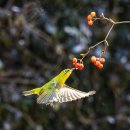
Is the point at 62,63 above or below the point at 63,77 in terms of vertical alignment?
above

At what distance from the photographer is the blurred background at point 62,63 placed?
326 cm

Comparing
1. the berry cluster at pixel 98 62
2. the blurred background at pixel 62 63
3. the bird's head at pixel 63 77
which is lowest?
the bird's head at pixel 63 77

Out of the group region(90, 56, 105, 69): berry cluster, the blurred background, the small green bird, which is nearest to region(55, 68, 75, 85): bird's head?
the small green bird

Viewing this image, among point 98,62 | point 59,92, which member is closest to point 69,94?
point 59,92

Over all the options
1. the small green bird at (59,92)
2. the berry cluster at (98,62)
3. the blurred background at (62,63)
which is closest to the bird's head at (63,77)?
the small green bird at (59,92)

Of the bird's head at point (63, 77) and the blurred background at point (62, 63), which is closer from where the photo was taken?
the bird's head at point (63, 77)

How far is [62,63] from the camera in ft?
10.7

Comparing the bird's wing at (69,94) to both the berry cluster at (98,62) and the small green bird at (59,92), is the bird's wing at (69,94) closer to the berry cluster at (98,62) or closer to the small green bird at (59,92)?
the small green bird at (59,92)

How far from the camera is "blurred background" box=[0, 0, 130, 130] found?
10.7 feet

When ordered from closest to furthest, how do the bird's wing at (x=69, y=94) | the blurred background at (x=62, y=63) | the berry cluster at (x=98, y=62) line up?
the bird's wing at (x=69, y=94) → the berry cluster at (x=98, y=62) → the blurred background at (x=62, y=63)

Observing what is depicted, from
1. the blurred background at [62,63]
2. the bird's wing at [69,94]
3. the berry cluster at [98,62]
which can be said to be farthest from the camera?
the blurred background at [62,63]

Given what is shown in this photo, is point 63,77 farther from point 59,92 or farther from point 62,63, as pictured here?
point 62,63

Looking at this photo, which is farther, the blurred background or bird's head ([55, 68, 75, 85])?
the blurred background

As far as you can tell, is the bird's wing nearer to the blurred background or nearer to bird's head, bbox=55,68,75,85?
bird's head, bbox=55,68,75,85
